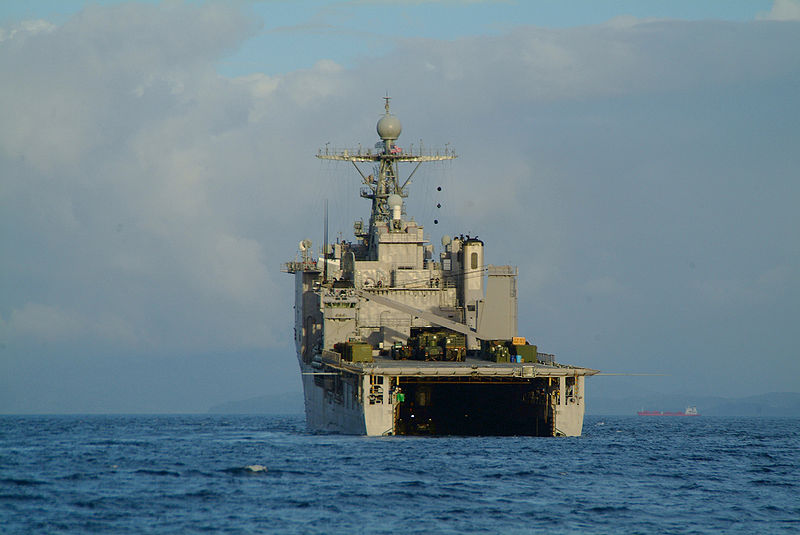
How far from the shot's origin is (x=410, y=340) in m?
71.2

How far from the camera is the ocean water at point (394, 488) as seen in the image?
34031 millimetres

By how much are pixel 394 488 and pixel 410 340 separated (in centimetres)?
3116

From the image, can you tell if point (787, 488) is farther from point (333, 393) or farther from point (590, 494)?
point (333, 393)

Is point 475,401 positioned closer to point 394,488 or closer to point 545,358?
point 545,358

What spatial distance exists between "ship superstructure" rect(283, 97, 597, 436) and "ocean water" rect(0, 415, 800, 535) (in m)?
3.45

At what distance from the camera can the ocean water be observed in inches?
1340

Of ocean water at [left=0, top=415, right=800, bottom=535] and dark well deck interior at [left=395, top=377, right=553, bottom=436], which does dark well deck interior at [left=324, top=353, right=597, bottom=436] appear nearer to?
dark well deck interior at [left=395, top=377, right=553, bottom=436]

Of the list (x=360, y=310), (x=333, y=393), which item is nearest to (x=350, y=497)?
(x=333, y=393)

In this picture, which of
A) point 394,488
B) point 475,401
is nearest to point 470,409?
point 475,401

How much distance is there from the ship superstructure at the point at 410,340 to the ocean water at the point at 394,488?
3447 millimetres

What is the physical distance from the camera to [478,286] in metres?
76.5

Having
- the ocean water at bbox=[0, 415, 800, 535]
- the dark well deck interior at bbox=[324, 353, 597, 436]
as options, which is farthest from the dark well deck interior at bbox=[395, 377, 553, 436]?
the ocean water at bbox=[0, 415, 800, 535]

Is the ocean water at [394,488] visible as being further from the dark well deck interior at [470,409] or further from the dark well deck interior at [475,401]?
the dark well deck interior at [470,409]

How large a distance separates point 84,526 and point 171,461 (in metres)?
16.6
